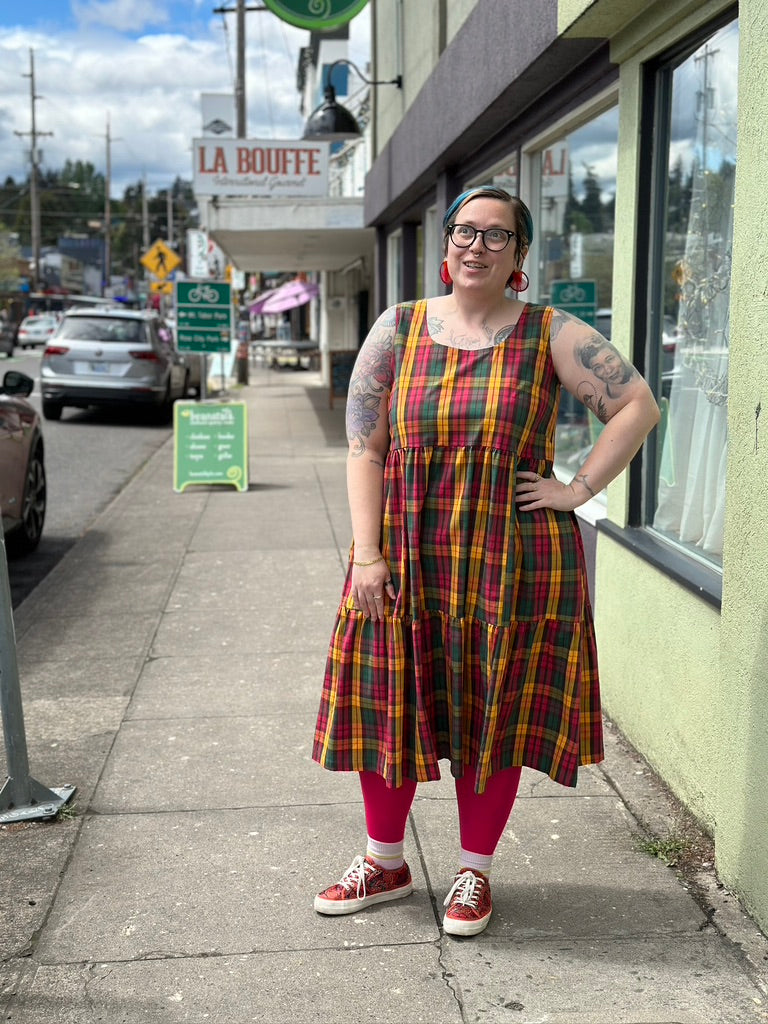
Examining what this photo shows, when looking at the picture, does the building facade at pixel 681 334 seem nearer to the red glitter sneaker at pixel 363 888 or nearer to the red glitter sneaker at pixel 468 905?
the red glitter sneaker at pixel 468 905

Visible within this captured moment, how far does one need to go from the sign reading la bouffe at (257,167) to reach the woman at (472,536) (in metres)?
11.9

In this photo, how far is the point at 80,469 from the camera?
13.4 metres

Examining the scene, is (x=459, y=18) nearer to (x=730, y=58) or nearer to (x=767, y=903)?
(x=730, y=58)

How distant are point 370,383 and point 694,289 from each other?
1.74 metres

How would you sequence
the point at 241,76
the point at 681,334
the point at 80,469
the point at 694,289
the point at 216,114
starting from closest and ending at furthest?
the point at 694,289 → the point at 681,334 → the point at 80,469 → the point at 216,114 → the point at 241,76

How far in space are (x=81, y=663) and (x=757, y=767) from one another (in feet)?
11.7

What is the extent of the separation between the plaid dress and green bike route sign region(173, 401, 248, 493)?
8.12m

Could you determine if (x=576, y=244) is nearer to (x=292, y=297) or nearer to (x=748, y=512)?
(x=748, y=512)

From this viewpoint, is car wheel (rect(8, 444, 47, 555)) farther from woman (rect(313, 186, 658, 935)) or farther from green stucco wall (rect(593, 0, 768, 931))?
woman (rect(313, 186, 658, 935))

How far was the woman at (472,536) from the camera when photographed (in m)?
2.95

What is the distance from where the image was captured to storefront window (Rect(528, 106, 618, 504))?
6.70 m

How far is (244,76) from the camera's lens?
2430 centimetres

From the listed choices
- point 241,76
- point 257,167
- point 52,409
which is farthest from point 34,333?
point 257,167

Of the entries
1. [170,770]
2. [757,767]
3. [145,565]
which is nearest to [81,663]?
[170,770]
